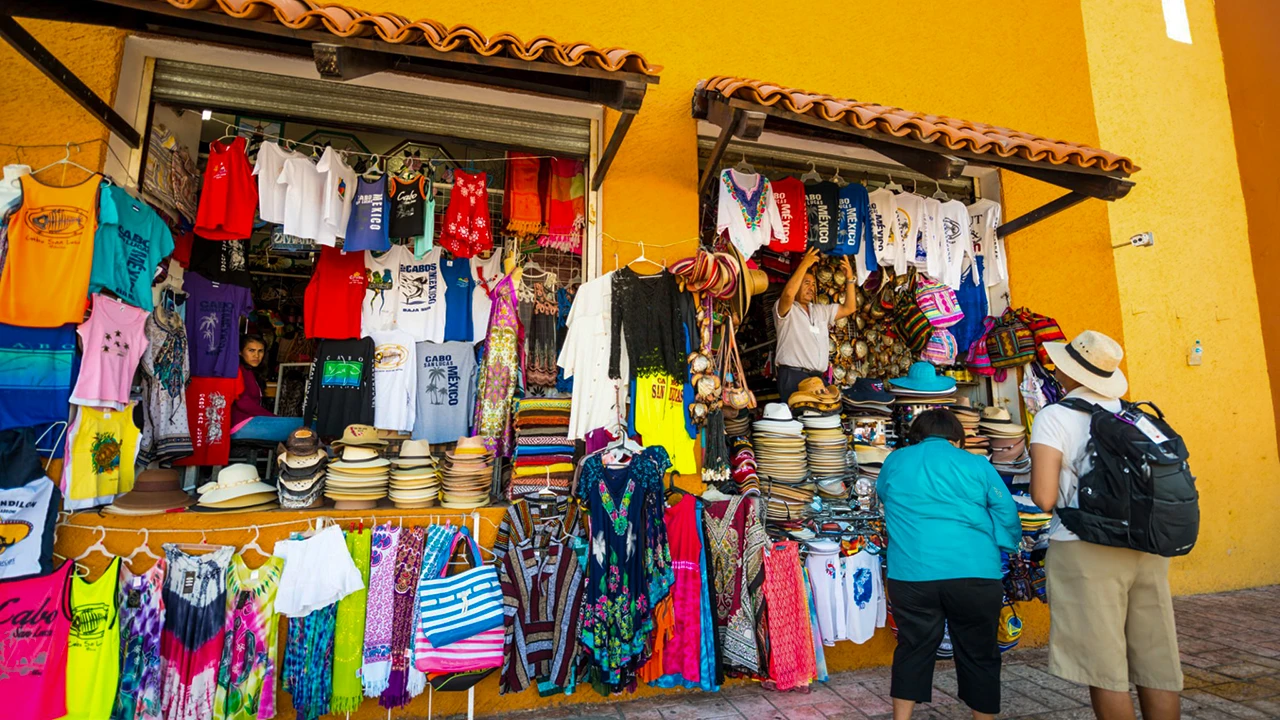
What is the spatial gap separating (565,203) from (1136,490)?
431 centimetres

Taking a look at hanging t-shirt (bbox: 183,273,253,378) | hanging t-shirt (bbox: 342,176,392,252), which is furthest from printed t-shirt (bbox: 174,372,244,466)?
hanging t-shirt (bbox: 342,176,392,252)

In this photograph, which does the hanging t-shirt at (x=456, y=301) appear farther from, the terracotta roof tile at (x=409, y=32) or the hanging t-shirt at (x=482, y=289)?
the terracotta roof tile at (x=409, y=32)

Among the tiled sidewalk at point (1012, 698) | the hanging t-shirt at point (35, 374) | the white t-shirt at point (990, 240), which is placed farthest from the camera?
the white t-shirt at point (990, 240)

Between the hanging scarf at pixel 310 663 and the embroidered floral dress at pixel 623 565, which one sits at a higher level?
the embroidered floral dress at pixel 623 565

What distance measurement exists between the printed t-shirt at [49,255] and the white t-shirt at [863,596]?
532 cm

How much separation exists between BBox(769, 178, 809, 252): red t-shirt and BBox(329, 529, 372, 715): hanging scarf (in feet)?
13.0

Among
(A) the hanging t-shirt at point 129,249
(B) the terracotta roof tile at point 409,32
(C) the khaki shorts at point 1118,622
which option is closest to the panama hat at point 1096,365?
(C) the khaki shorts at point 1118,622

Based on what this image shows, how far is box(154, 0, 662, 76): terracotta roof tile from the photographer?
3162 millimetres

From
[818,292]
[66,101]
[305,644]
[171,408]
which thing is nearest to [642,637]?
[305,644]

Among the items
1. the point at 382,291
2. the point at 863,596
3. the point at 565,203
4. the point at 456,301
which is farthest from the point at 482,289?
the point at 863,596

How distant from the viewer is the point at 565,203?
531 centimetres

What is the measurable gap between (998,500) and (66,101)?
6232 mm

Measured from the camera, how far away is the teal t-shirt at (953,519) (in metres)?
3.39

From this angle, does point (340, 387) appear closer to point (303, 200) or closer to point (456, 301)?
point (456, 301)
